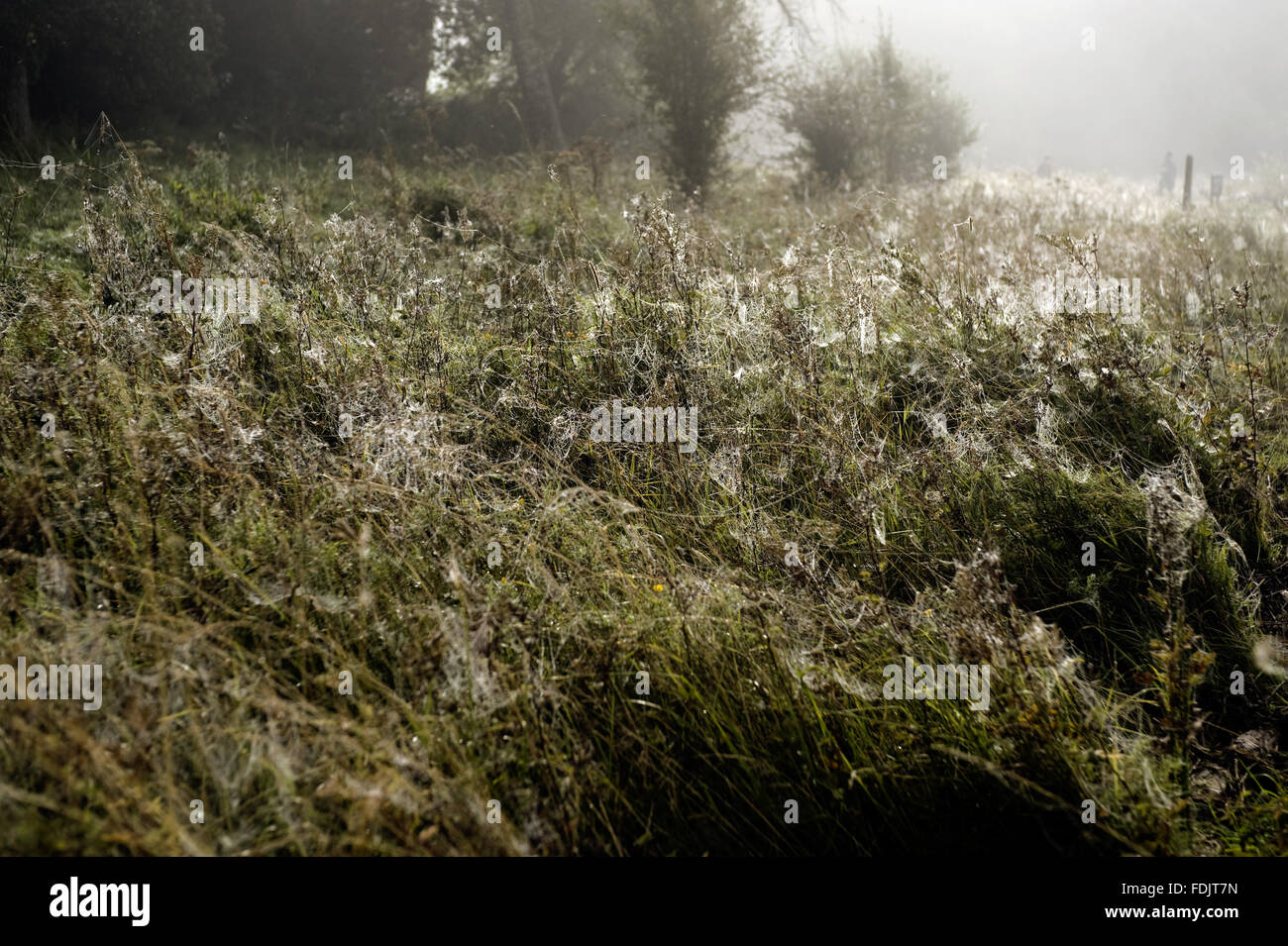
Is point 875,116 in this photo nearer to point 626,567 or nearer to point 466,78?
point 466,78

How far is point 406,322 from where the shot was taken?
406 cm

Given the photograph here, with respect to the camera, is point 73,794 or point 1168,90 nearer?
point 73,794

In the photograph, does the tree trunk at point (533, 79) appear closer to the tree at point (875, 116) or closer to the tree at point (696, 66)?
the tree at point (696, 66)

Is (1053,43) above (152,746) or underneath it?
above

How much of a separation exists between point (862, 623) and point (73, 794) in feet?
6.21

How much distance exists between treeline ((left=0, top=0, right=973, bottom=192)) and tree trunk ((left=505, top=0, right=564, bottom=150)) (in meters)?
Result: 0.04

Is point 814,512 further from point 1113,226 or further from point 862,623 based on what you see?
point 1113,226

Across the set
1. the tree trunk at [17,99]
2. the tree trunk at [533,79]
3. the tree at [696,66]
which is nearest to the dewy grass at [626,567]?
the tree trunk at [17,99]

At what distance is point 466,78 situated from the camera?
712 inches

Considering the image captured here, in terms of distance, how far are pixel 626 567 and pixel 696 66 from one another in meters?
10.3

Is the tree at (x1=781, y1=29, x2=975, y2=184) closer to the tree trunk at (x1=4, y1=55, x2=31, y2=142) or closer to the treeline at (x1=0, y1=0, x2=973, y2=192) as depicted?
the treeline at (x1=0, y1=0, x2=973, y2=192)

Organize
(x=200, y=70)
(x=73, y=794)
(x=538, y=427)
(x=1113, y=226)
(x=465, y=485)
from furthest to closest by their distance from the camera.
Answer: (x=200, y=70), (x=1113, y=226), (x=538, y=427), (x=465, y=485), (x=73, y=794)

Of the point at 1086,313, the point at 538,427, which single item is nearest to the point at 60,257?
the point at 538,427
